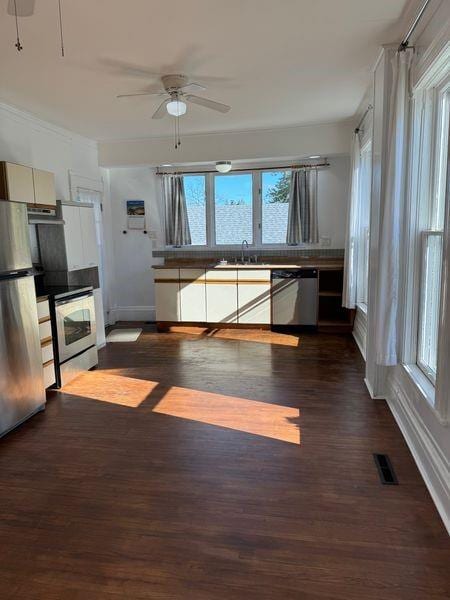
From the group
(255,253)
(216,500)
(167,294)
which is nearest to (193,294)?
(167,294)

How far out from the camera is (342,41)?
9.62 feet

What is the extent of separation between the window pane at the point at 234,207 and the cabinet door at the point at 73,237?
2.34 meters

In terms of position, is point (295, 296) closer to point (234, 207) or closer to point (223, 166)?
point (234, 207)

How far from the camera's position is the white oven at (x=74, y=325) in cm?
390

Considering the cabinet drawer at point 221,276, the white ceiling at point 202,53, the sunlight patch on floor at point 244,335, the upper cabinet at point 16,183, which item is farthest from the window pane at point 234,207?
the upper cabinet at point 16,183

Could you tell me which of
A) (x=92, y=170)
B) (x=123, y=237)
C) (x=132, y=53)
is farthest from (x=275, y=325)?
(x=132, y=53)

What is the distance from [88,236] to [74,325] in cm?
130

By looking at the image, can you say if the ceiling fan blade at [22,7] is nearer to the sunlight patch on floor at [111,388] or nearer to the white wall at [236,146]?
the sunlight patch on floor at [111,388]

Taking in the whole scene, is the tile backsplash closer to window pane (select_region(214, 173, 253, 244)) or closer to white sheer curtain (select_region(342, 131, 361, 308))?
window pane (select_region(214, 173, 253, 244))

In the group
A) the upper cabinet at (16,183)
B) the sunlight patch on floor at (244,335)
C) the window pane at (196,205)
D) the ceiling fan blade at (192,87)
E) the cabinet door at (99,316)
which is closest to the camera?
the ceiling fan blade at (192,87)

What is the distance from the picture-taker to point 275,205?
617 cm

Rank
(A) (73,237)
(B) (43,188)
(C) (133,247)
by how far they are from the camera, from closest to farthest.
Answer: (B) (43,188) < (A) (73,237) < (C) (133,247)

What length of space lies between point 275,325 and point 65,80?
3841 millimetres

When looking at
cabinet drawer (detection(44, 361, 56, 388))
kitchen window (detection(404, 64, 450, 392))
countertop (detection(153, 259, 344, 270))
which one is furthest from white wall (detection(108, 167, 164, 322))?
kitchen window (detection(404, 64, 450, 392))
